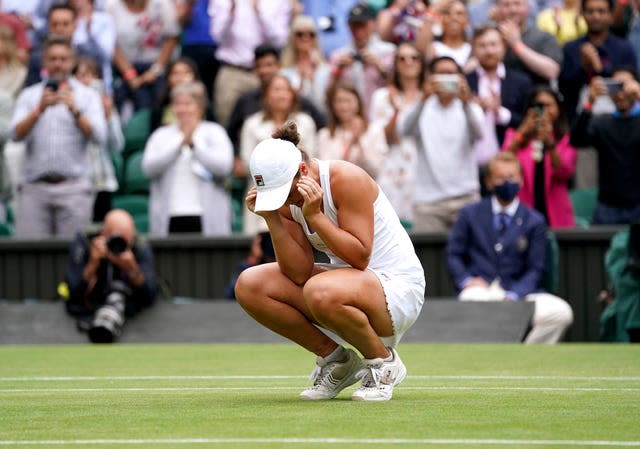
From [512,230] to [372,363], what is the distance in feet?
18.9

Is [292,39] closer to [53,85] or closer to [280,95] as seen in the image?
[280,95]

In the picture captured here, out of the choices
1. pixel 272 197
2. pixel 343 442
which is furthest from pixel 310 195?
pixel 343 442

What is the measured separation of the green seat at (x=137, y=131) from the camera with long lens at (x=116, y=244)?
137 inches

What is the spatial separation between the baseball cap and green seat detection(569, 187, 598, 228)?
2.75 meters

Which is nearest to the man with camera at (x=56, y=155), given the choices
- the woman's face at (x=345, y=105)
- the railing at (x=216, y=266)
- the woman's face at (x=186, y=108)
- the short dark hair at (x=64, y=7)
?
the railing at (x=216, y=266)

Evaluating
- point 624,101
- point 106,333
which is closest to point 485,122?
point 624,101

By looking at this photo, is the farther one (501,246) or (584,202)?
(584,202)

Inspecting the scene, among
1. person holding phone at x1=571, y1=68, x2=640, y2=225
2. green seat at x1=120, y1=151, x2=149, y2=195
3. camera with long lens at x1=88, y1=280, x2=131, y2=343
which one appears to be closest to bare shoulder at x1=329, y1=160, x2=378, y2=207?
camera with long lens at x1=88, y1=280, x2=131, y2=343

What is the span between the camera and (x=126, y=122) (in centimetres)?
1645

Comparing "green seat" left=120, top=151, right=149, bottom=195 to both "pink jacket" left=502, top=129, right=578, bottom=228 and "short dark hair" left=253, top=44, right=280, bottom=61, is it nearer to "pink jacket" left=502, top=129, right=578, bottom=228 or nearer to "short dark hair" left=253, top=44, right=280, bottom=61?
"short dark hair" left=253, top=44, right=280, bottom=61

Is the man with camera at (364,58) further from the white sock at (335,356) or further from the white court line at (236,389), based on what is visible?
the white sock at (335,356)

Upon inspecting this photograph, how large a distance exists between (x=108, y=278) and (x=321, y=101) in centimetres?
337

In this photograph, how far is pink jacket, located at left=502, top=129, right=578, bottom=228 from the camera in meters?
13.7

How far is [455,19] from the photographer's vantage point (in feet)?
48.5
